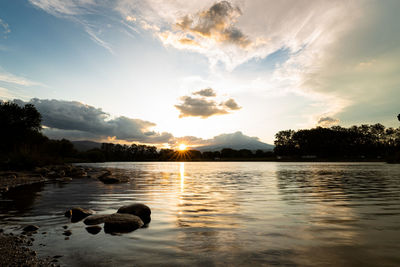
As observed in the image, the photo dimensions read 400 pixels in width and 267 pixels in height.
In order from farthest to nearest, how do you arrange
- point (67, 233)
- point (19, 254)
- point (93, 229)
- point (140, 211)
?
point (140, 211), point (93, 229), point (67, 233), point (19, 254)

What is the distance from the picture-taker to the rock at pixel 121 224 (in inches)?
299

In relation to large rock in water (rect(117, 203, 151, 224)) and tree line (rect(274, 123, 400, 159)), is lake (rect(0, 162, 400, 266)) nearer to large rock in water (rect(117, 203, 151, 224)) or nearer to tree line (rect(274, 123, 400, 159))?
large rock in water (rect(117, 203, 151, 224))

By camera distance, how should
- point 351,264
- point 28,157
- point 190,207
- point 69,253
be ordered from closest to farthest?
point 351,264, point 69,253, point 190,207, point 28,157

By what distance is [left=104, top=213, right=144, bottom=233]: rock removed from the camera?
7585 mm

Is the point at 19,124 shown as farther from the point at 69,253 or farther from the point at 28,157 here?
the point at 69,253

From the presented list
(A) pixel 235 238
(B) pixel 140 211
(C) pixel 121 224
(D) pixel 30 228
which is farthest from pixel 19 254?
(A) pixel 235 238

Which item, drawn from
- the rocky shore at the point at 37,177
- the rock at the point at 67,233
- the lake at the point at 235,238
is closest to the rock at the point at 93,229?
the lake at the point at 235,238

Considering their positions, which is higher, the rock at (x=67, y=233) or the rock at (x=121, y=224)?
the rock at (x=121, y=224)

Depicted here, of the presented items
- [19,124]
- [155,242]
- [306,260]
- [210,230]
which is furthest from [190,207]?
[19,124]

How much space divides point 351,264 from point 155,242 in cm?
469

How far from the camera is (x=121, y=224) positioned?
779 cm

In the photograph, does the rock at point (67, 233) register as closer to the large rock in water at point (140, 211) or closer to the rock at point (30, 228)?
the rock at point (30, 228)

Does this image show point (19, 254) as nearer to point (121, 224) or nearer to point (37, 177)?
point (121, 224)

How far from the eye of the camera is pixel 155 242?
6.47 m
